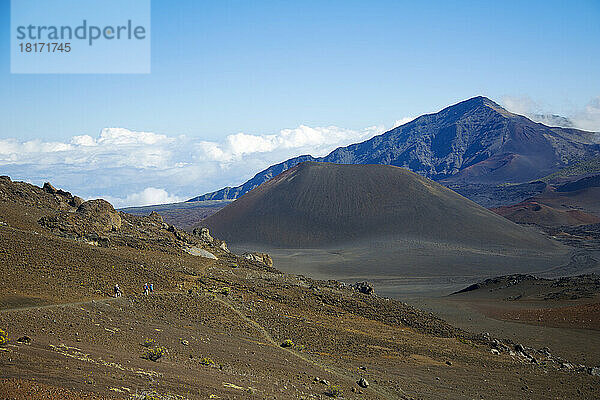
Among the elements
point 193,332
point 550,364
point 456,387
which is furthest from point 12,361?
point 550,364

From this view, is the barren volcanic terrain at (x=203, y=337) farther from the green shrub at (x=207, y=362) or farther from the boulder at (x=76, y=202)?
the boulder at (x=76, y=202)

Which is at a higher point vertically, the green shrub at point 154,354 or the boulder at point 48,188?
the boulder at point 48,188

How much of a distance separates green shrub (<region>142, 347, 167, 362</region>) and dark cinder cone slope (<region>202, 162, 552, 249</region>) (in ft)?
261

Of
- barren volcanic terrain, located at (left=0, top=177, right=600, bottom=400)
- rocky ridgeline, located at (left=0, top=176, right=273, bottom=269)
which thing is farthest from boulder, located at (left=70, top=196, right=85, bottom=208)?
barren volcanic terrain, located at (left=0, top=177, right=600, bottom=400)

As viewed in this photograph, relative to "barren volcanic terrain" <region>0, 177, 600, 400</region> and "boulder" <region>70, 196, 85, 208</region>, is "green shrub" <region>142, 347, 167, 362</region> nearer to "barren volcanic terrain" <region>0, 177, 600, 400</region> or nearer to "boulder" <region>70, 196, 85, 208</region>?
Answer: "barren volcanic terrain" <region>0, 177, 600, 400</region>

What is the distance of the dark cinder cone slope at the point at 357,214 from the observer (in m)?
94.1

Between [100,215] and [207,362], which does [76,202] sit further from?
[207,362]

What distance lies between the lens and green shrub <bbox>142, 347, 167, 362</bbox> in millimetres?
14047

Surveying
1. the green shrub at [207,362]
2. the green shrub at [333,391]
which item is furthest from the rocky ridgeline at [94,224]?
the green shrub at [333,391]

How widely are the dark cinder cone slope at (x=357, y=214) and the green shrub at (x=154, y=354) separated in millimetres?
79574

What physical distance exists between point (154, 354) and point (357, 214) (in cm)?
9275

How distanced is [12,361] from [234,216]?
105854 millimetres

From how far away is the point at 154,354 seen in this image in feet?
46.7

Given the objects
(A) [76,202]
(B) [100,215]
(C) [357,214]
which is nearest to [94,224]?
(B) [100,215]
